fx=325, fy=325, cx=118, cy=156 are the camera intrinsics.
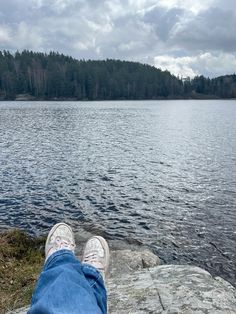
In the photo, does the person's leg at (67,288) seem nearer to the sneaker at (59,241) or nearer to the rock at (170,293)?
the sneaker at (59,241)

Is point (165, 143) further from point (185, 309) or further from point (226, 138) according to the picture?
point (185, 309)

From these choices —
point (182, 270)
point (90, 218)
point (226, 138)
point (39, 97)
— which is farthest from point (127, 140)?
point (39, 97)

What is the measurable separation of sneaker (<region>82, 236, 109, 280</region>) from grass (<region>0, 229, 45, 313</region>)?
160 cm

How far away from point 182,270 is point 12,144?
30.4 metres

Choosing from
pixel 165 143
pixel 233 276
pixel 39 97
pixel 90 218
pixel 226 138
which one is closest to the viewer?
pixel 233 276

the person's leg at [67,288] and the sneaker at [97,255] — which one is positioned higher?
the person's leg at [67,288]

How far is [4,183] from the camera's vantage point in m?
18.9

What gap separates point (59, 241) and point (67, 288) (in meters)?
1.69

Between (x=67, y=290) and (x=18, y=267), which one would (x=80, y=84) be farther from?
(x=67, y=290)

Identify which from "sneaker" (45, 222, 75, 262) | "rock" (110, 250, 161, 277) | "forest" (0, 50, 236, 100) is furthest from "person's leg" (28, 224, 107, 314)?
"forest" (0, 50, 236, 100)

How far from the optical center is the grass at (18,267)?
566 centimetres

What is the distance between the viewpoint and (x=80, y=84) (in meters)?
168

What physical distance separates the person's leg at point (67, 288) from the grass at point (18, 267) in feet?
6.97

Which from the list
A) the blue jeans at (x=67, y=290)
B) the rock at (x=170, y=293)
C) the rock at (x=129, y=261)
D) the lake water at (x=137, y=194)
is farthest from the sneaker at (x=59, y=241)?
the lake water at (x=137, y=194)
